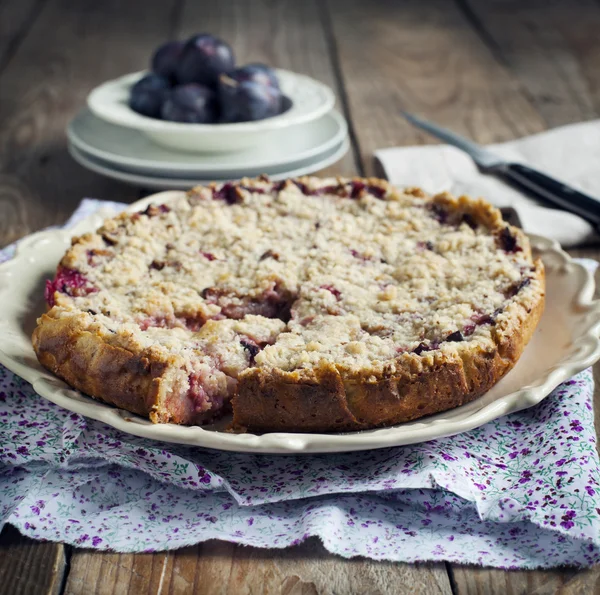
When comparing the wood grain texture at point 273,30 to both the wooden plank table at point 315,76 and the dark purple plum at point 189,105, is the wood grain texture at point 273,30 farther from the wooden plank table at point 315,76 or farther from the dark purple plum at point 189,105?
the dark purple plum at point 189,105

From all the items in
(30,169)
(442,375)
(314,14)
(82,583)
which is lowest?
(314,14)

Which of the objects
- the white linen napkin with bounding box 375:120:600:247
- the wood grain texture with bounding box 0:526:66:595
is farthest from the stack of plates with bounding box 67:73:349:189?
the wood grain texture with bounding box 0:526:66:595

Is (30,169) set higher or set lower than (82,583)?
lower

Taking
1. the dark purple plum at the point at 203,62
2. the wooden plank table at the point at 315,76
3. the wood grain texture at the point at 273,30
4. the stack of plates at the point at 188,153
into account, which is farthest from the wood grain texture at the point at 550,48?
the dark purple plum at the point at 203,62

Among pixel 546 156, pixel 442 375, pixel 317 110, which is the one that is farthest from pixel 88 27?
pixel 442 375

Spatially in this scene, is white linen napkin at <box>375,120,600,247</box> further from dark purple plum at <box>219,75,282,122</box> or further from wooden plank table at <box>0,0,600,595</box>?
dark purple plum at <box>219,75,282,122</box>

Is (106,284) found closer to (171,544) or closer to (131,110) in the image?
(171,544)

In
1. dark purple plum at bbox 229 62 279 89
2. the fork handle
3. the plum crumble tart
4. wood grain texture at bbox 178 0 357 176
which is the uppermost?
the plum crumble tart
